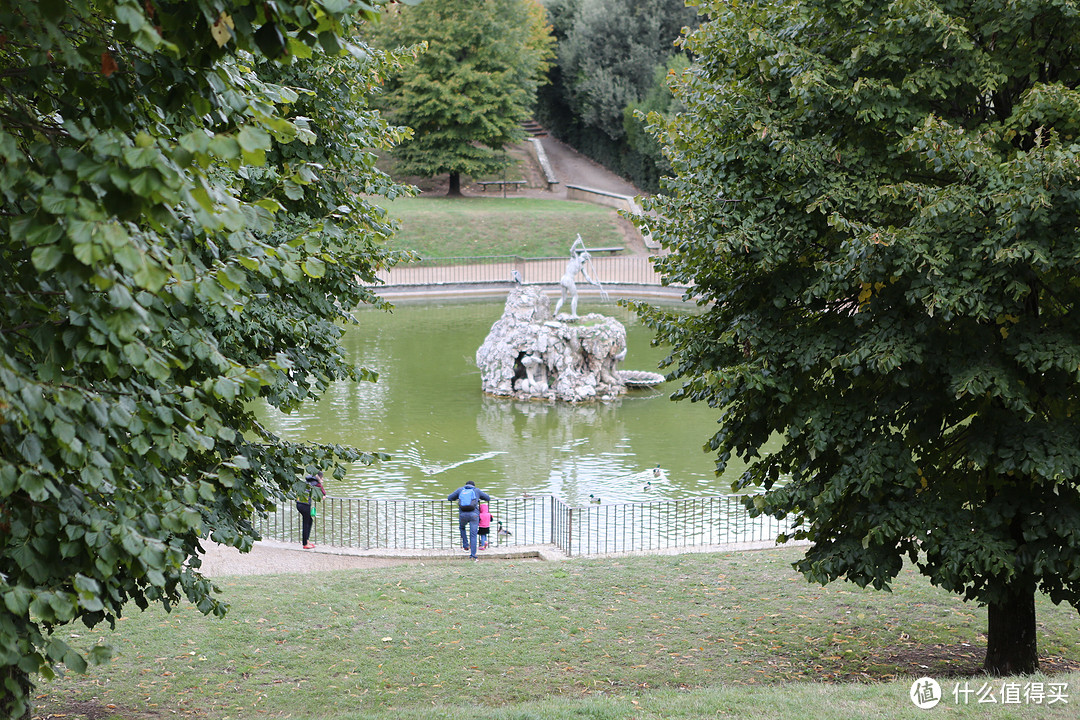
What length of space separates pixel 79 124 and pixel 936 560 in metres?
7.60

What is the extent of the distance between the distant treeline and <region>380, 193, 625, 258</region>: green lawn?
6.77m

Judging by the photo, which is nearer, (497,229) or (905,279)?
(905,279)

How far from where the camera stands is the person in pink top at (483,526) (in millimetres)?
15641

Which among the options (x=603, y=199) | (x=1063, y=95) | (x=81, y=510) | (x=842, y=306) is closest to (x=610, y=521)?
(x=842, y=306)

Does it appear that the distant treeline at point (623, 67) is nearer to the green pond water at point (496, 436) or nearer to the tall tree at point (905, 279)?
the green pond water at point (496, 436)

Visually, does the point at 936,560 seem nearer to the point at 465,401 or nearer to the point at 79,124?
the point at 79,124

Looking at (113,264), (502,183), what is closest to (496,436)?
(113,264)

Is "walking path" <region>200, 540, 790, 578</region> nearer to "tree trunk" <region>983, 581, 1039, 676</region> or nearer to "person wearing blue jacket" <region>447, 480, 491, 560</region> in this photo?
"person wearing blue jacket" <region>447, 480, 491, 560</region>

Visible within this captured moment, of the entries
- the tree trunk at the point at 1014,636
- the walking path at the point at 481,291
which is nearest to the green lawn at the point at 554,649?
the tree trunk at the point at 1014,636

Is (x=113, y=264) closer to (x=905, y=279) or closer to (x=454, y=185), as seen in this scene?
(x=905, y=279)

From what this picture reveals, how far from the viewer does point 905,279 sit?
8242 millimetres

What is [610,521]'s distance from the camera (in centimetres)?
1739

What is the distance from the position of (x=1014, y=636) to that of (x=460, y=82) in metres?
49.4

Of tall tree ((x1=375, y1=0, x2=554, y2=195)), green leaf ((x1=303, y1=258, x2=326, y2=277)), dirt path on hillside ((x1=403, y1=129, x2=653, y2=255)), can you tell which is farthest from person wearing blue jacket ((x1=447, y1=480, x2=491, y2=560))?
tall tree ((x1=375, y1=0, x2=554, y2=195))
